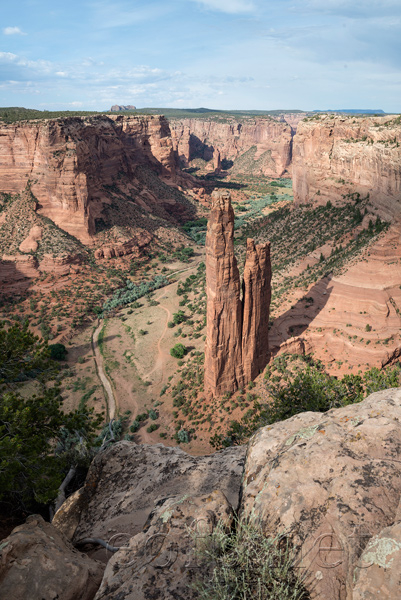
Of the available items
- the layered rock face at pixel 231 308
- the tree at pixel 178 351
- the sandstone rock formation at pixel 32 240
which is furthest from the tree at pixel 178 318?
the sandstone rock formation at pixel 32 240

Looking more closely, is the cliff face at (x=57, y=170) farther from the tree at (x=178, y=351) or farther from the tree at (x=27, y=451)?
the tree at (x=27, y=451)

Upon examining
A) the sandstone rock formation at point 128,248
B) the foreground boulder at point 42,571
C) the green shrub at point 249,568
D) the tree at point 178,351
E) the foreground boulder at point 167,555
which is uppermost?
the green shrub at point 249,568

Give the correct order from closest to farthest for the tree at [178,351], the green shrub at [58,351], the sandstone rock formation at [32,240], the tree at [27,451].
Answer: the tree at [27,451] < the tree at [178,351] < the green shrub at [58,351] < the sandstone rock formation at [32,240]

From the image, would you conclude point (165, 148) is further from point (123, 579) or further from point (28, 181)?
point (123, 579)

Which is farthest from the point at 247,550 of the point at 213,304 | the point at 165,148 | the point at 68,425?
the point at 165,148

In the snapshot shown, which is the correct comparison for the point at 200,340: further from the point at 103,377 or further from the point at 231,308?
the point at 231,308
